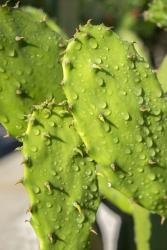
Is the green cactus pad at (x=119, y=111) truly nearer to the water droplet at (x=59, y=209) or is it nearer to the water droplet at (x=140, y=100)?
the water droplet at (x=140, y=100)

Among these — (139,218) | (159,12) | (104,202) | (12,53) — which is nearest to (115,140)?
(12,53)

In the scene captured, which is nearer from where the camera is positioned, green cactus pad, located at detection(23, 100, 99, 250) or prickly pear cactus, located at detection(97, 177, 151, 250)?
green cactus pad, located at detection(23, 100, 99, 250)

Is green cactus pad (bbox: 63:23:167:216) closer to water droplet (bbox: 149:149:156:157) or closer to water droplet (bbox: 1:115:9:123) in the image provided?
water droplet (bbox: 149:149:156:157)

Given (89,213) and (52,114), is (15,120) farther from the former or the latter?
(89,213)

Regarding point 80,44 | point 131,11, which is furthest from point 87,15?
point 80,44

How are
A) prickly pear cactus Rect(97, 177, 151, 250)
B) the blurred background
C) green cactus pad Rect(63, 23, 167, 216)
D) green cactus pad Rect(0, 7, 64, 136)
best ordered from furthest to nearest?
the blurred background → prickly pear cactus Rect(97, 177, 151, 250) → green cactus pad Rect(0, 7, 64, 136) → green cactus pad Rect(63, 23, 167, 216)

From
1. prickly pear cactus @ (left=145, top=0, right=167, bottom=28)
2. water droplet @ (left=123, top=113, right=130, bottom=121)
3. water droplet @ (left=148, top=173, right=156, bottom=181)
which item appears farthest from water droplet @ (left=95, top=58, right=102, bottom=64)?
prickly pear cactus @ (left=145, top=0, right=167, bottom=28)
